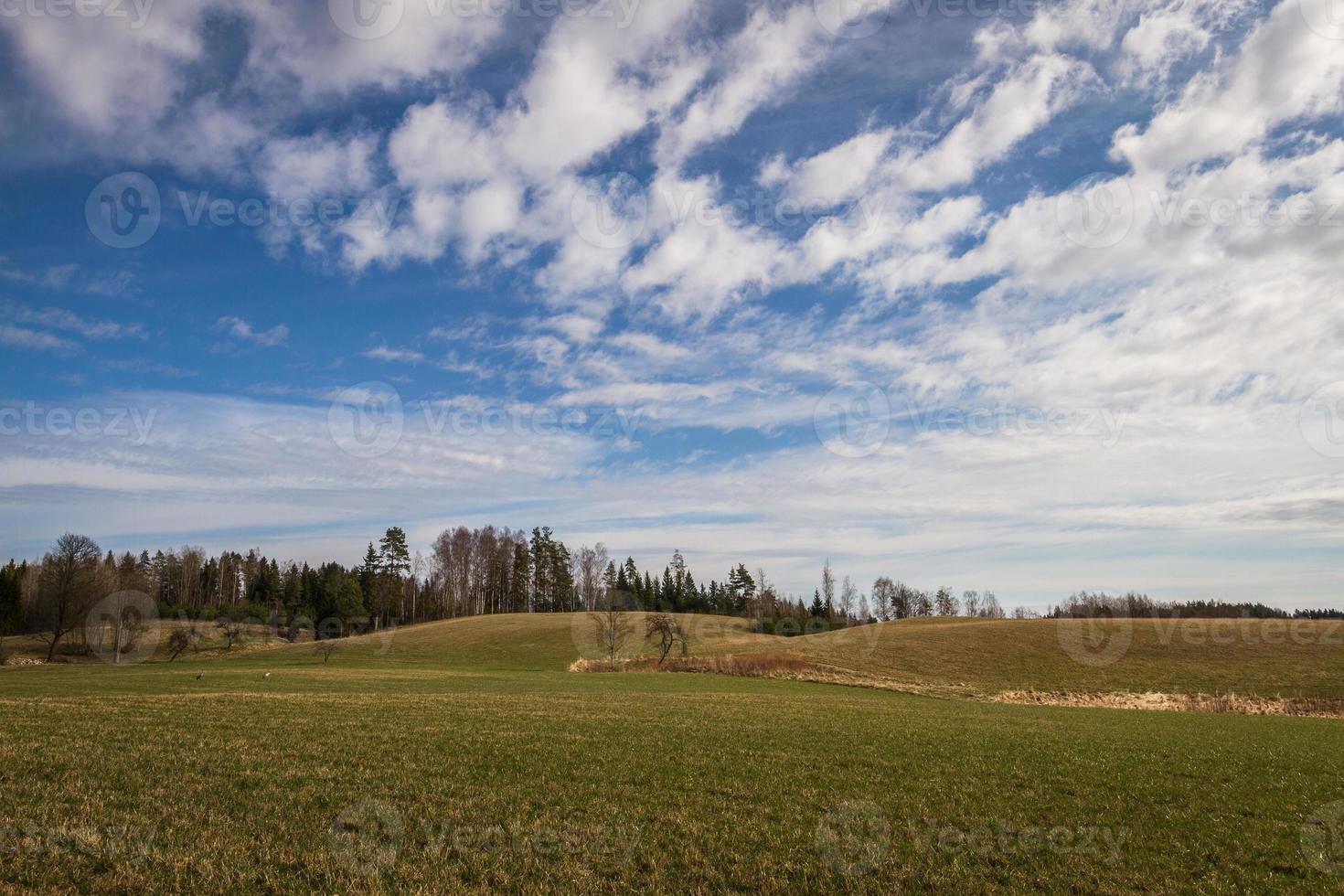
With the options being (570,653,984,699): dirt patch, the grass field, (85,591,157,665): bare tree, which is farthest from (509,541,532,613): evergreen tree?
the grass field

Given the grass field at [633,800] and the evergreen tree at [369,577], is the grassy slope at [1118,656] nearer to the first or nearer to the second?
the grass field at [633,800]

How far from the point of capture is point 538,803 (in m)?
12.4

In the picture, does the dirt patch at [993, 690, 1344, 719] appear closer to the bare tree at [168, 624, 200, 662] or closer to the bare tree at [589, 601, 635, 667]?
the bare tree at [589, 601, 635, 667]

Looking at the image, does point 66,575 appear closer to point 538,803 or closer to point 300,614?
point 300,614

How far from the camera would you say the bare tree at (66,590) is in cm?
8519

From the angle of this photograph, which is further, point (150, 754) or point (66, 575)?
point (66, 575)

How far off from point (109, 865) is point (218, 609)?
16369 cm

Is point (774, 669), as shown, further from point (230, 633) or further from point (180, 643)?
point (230, 633)

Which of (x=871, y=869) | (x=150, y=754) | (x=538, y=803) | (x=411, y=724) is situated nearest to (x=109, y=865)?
(x=538, y=803)

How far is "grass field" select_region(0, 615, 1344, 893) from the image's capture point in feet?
29.6

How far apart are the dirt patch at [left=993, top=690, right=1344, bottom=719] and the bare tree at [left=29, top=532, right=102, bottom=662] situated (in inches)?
4215

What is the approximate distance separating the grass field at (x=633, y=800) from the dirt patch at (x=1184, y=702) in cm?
2835

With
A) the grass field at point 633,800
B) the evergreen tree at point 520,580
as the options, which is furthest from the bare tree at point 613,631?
the evergreen tree at point 520,580

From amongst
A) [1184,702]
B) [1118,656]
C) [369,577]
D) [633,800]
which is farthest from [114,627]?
[1118,656]
